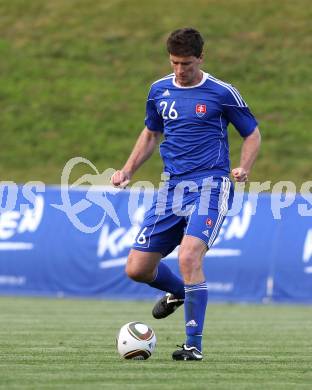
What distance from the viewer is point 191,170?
872cm

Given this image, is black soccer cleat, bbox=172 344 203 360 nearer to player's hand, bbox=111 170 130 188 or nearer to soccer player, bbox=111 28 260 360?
soccer player, bbox=111 28 260 360

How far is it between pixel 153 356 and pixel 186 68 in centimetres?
219

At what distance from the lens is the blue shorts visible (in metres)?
8.58

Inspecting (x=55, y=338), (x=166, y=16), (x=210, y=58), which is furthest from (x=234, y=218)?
(x=166, y=16)

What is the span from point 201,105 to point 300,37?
26.7 metres

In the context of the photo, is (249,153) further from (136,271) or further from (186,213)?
(136,271)

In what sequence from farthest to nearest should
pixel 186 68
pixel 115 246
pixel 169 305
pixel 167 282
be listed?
1. pixel 115 246
2. pixel 169 305
3. pixel 167 282
4. pixel 186 68

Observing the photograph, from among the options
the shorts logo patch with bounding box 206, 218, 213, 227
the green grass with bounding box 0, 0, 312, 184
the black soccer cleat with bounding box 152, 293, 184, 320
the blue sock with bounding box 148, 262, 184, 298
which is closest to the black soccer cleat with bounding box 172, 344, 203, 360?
the shorts logo patch with bounding box 206, 218, 213, 227

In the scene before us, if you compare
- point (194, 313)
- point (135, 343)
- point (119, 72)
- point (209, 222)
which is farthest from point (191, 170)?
point (119, 72)

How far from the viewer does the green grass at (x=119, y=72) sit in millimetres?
29516

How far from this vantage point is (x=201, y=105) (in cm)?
879

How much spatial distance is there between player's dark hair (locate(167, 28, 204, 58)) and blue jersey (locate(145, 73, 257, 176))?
404 mm

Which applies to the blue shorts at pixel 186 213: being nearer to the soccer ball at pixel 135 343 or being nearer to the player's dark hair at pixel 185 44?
the soccer ball at pixel 135 343

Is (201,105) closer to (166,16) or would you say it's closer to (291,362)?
(291,362)
